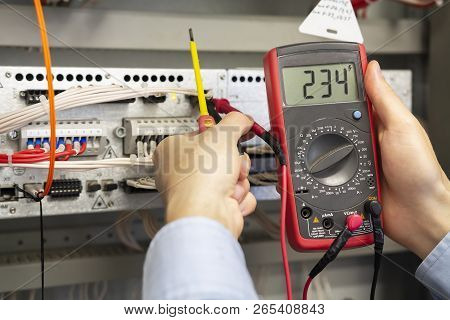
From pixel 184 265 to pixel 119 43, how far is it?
47 centimetres

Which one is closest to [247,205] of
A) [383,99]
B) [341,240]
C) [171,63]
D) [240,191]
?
[240,191]

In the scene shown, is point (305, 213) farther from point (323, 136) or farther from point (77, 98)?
point (77, 98)

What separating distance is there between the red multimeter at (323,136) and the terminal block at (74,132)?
25 cm

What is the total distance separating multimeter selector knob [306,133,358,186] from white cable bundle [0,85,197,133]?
204mm

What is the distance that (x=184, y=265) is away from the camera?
1.69 feet

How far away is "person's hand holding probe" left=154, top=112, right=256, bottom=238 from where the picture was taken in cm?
59

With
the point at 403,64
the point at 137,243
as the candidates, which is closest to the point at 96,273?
→ the point at 137,243

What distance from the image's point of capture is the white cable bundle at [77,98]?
2.24ft

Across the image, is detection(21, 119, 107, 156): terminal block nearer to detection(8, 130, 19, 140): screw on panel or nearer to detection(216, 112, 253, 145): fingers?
detection(8, 130, 19, 140): screw on panel

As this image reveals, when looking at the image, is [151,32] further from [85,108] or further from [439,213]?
[439,213]

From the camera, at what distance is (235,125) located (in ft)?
2.15

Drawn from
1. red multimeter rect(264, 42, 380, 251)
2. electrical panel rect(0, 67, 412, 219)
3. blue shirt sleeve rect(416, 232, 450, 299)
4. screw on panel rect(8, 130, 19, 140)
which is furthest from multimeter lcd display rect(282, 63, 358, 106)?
screw on panel rect(8, 130, 19, 140)

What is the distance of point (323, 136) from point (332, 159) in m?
0.04

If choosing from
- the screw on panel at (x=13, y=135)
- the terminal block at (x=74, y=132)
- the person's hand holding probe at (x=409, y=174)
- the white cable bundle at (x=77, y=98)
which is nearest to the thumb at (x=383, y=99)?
the person's hand holding probe at (x=409, y=174)
